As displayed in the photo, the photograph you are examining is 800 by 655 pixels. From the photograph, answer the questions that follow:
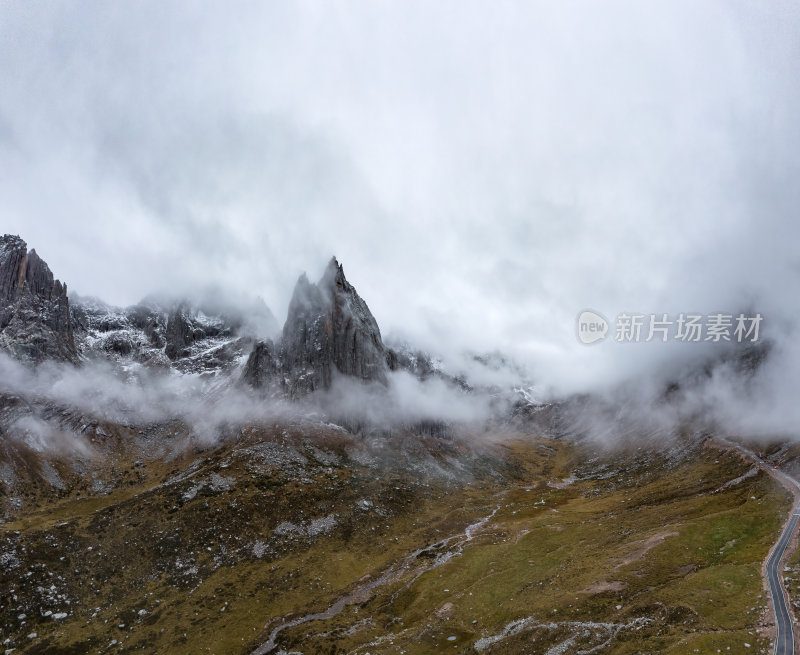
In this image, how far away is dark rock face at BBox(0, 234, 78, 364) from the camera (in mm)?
179625

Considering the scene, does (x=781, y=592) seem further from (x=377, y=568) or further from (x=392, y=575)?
(x=377, y=568)

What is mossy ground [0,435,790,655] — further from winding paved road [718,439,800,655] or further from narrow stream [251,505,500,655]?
winding paved road [718,439,800,655]

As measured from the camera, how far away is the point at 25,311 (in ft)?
617

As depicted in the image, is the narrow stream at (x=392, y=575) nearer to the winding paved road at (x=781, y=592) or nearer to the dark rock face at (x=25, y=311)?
the winding paved road at (x=781, y=592)

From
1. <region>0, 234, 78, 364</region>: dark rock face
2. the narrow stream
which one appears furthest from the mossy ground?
<region>0, 234, 78, 364</region>: dark rock face

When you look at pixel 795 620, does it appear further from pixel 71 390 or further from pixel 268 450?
pixel 71 390

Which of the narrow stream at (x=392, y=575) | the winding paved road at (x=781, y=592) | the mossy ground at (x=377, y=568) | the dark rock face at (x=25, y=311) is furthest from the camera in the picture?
the dark rock face at (x=25, y=311)

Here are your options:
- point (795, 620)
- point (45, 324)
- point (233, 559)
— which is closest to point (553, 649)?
point (795, 620)

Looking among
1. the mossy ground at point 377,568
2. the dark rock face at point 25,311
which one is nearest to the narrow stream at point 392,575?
the mossy ground at point 377,568

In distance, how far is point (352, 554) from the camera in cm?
10612

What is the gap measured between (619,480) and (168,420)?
20073cm

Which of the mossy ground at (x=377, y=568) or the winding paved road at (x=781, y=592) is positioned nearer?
the winding paved road at (x=781, y=592)

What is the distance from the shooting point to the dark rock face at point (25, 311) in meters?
180

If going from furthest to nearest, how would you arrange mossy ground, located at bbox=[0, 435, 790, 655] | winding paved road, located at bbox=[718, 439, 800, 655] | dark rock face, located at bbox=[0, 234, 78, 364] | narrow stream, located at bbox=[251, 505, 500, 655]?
1. dark rock face, located at bbox=[0, 234, 78, 364]
2. narrow stream, located at bbox=[251, 505, 500, 655]
3. mossy ground, located at bbox=[0, 435, 790, 655]
4. winding paved road, located at bbox=[718, 439, 800, 655]
